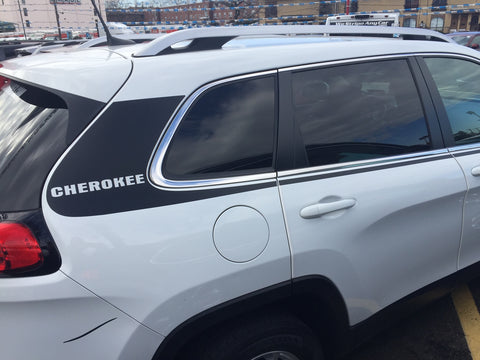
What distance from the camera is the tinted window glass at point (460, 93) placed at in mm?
2279

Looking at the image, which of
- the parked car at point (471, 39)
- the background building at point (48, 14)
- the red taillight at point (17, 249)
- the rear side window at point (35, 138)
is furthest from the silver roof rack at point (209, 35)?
the background building at point (48, 14)

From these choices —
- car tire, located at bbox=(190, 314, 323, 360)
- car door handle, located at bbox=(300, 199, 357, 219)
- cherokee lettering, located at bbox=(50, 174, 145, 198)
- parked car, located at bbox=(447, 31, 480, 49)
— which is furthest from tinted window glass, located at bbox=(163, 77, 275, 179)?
parked car, located at bbox=(447, 31, 480, 49)

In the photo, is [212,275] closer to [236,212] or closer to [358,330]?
[236,212]

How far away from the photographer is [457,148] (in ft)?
7.36

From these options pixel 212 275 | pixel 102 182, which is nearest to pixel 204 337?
pixel 212 275

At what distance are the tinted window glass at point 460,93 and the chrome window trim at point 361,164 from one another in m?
0.28

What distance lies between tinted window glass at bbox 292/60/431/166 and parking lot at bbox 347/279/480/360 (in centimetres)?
104

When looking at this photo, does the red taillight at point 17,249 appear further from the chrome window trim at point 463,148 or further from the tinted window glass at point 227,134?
the chrome window trim at point 463,148

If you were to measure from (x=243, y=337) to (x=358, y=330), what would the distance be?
69 cm

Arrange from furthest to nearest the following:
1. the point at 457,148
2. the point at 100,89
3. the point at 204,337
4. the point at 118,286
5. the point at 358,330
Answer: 1. the point at 457,148
2. the point at 358,330
3. the point at 204,337
4. the point at 100,89
5. the point at 118,286

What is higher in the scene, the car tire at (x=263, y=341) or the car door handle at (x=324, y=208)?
the car door handle at (x=324, y=208)

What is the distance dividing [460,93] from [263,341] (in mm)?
1919

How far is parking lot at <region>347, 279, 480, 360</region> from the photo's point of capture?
2.46 m

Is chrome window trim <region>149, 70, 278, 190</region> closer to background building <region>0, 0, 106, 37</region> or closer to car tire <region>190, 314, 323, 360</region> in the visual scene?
car tire <region>190, 314, 323, 360</region>
